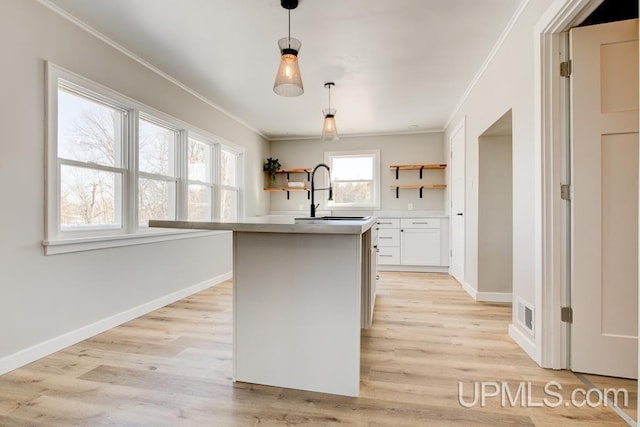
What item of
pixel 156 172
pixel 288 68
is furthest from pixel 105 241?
pixel 288 68

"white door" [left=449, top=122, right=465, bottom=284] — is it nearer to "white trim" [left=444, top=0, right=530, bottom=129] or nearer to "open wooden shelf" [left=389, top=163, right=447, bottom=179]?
"white trim" [left=444, top=0, right=530, bottom=129]

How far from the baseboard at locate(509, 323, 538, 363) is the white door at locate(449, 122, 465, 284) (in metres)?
1.75

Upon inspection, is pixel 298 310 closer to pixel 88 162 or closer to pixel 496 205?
pixel 88 162

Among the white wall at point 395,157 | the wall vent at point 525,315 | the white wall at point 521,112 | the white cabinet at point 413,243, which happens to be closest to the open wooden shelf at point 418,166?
the white wall at point 395,157

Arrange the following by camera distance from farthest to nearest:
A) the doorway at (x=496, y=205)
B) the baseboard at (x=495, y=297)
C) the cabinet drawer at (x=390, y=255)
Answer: the cabinet drawer at (x=390, y=255) < the baseboard at (x=495, y=297) < the doorway at (x=496, y=205)

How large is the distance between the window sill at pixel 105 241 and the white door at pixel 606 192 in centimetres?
326

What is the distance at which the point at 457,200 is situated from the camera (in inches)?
176

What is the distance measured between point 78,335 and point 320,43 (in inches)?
114

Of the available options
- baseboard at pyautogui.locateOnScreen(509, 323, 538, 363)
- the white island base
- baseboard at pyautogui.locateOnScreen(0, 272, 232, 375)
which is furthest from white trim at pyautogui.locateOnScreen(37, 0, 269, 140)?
baseboard at pyautogui.locateOnScreen(509, 323, 538, 363)

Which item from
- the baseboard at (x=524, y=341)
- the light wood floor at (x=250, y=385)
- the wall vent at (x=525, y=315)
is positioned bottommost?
the light wood floor at (x=250, y=385)

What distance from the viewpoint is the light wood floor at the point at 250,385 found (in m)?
1.50

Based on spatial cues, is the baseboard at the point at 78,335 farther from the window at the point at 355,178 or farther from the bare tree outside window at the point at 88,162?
the window at the point at 355,178

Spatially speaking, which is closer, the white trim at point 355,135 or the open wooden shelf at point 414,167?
the open wooden shelf at point 414,167

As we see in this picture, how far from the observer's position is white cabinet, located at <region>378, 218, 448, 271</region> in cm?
514
